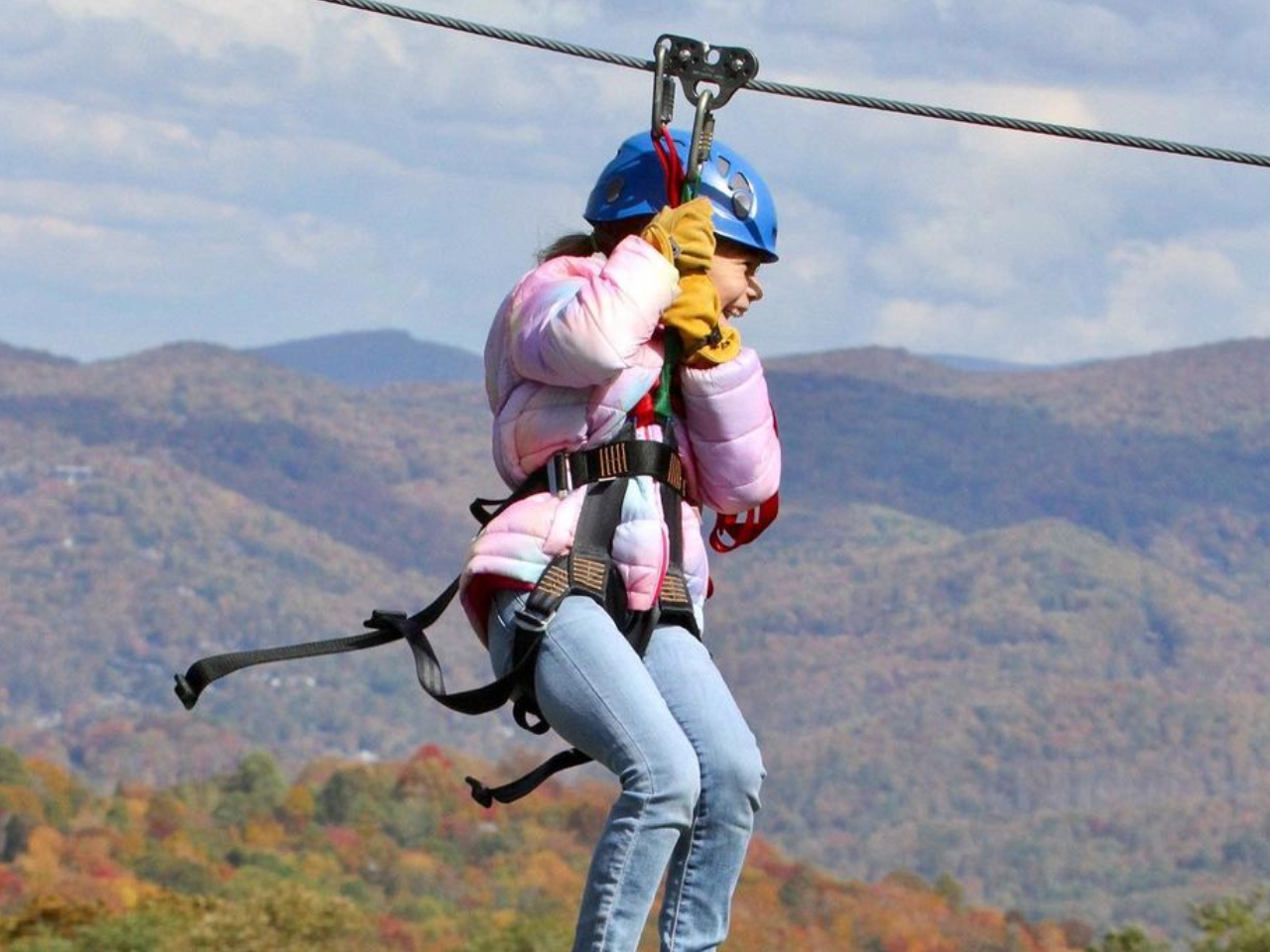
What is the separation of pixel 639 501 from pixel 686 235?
1.89ft

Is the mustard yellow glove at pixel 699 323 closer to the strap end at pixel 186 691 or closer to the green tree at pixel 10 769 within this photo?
the strap end at pixel 186 691

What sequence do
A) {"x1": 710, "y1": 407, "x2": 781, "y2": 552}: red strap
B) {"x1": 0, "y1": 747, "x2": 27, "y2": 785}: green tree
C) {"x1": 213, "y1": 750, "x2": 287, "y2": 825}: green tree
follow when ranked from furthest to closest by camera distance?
1. {"x1": 0, "y1": 747, "x2": 27, "y2": 785}: green tree
2. {"x1": 213, "y1": 750, "x2": 287, "y2": 825}: green tree
3. {"x1": 710, "y1": 407, "x2": 781, "y2": 552}: red strap

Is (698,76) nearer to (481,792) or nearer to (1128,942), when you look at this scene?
(481,792)

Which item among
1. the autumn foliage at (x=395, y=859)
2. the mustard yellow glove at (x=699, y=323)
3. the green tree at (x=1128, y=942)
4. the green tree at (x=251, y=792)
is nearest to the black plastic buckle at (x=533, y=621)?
the mustard yellow glove at (x=699, y=323)

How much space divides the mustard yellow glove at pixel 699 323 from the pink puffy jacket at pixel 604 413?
1.2 inches

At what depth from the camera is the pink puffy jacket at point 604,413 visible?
489cm

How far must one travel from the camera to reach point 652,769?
4.65 m

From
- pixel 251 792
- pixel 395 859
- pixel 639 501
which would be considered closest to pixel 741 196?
pixel 639 501

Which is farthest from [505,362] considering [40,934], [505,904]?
[505,904]

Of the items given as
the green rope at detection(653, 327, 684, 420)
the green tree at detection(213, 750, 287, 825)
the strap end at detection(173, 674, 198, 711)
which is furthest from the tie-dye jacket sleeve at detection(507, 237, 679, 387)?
the green tree at detection(213, 750, 287, 825)

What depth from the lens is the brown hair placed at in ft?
17.5

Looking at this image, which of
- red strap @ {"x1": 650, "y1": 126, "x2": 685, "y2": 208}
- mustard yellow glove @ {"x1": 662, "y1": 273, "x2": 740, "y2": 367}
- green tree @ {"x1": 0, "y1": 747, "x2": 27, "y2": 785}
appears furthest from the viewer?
green tree @ {"x1": 0, "y1": 747, "x2": 27, "y2": 785}

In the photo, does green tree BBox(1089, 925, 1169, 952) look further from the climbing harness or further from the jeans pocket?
the jeans pocket

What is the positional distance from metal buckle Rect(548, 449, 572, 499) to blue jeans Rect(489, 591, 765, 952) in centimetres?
26
